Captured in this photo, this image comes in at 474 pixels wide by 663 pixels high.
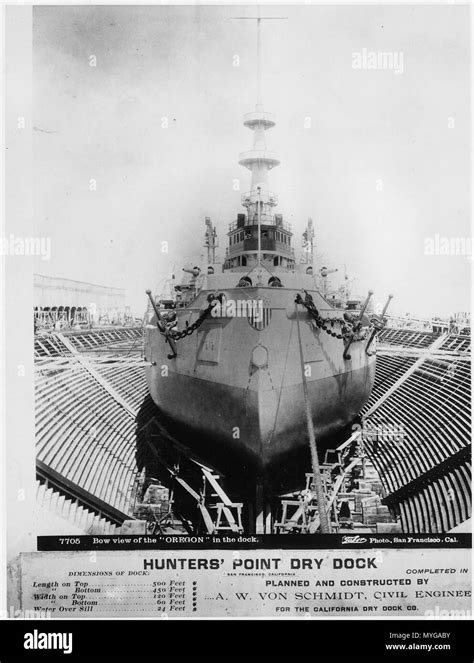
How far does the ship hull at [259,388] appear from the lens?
4168mm

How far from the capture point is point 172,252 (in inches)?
173

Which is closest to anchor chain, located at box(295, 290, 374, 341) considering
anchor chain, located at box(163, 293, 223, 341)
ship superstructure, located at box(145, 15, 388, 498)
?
ship superstructure, located at box(145, 15, 388, 498)

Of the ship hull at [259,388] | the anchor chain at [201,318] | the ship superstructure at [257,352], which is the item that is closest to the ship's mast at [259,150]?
the ship superstructure at [257,352]

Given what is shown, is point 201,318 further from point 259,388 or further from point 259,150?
point 259,150

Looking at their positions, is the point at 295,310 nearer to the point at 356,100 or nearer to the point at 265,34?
the point at 356,100

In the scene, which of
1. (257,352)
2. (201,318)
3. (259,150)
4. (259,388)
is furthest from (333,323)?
(259,150)

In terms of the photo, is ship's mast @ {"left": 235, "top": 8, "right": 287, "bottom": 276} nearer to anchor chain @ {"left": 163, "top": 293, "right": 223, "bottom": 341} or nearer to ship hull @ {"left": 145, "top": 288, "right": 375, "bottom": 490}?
anchor chain @ {"left": 163, "top": 293, "right": 223, "bottom": 341}

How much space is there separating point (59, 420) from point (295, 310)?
2381mm

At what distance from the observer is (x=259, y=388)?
162 inches

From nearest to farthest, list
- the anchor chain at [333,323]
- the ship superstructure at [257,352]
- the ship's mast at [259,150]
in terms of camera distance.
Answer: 1. the ship's mast at [259,150]
2. the ship superstructure at [257,352]
3. the anchor chain at [333,323]

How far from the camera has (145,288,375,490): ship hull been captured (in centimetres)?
A: 417

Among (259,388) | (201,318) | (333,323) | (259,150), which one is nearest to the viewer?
(259,150)

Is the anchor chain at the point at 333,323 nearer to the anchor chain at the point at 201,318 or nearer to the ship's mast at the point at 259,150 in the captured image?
the ship's mast at the point at 259,150
